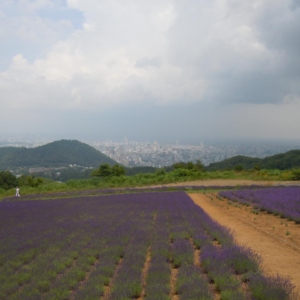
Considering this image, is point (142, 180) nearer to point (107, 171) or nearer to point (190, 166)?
point (107, 171)

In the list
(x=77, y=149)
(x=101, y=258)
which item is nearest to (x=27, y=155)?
(x=77, y=149)

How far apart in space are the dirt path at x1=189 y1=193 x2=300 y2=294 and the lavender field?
2.29 feet

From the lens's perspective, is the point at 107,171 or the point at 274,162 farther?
the point at 274,162

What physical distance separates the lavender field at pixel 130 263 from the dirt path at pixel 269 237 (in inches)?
27.5

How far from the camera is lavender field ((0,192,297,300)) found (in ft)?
19.3

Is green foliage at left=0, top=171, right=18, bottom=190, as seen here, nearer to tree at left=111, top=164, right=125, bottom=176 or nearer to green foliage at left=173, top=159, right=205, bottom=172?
tree at left=111, top=164, right=125, bottom=176

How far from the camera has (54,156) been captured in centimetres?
10300

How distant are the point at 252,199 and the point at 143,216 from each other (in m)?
7.89

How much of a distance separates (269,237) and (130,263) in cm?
581

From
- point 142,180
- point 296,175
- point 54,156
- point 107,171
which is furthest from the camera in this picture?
point 54,156

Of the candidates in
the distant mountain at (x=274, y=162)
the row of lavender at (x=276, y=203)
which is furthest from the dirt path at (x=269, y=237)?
the distant mountain at (x=274, y=162)

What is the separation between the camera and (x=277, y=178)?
119 feet

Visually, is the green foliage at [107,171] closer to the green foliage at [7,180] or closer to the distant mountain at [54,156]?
the green foliage at [7,180]

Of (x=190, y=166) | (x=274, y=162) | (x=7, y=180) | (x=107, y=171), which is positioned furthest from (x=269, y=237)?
(x=274, y=162)
